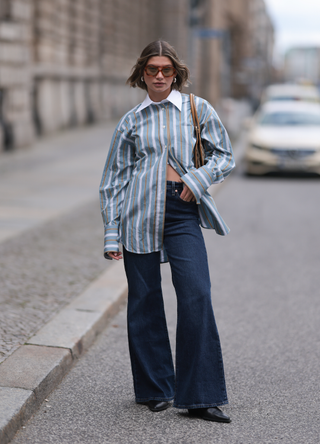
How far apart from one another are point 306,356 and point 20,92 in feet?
50.6

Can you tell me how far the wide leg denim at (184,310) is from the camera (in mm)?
3193

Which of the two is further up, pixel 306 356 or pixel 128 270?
pixel 128 270

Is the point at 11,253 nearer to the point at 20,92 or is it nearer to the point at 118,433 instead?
the point at 118,433

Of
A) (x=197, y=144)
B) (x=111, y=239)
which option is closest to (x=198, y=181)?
(x=197, y=144)

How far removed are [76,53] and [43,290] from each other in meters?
23.9

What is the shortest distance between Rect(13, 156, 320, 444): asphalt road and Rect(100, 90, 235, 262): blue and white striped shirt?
2.66 feet

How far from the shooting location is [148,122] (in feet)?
10.6

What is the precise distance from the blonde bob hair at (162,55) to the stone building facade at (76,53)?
1008 centimetres

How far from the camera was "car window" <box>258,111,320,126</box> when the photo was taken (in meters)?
15.4

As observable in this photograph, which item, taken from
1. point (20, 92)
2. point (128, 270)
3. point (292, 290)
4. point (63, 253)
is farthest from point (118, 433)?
point (20, 92)

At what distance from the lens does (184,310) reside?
10.5 feet

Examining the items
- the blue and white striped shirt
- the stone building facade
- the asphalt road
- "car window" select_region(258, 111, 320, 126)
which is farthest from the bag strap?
"car window" select_region(258, 111, 320, 126)

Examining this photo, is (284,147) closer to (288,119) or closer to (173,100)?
(288,119)

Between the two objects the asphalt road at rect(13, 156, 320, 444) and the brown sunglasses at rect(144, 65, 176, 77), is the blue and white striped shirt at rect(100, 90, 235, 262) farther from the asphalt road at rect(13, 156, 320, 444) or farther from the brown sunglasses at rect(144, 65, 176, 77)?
the asphalt road at rect(13, 156, 320, 444)
